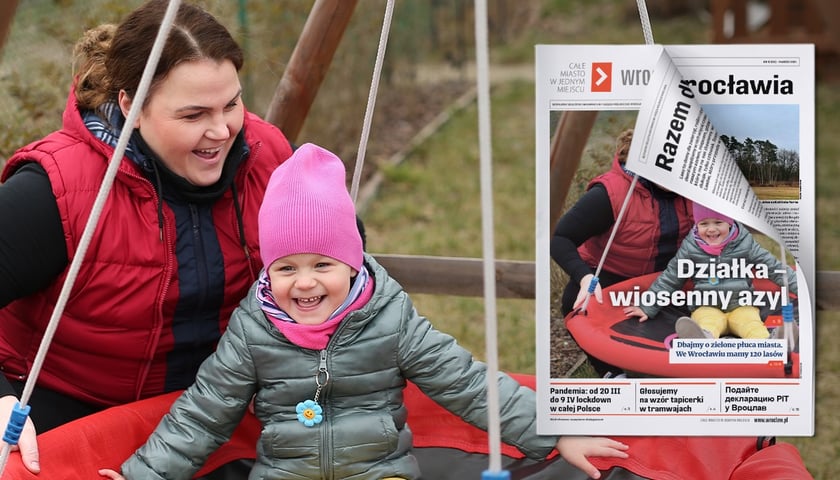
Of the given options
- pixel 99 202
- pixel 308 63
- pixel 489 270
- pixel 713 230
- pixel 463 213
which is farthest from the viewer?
pixel 463 213

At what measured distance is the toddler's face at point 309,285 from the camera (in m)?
1.91

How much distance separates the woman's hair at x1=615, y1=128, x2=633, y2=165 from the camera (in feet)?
6.33

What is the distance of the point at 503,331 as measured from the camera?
13.7 ft

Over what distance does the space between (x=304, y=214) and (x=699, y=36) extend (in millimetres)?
7447

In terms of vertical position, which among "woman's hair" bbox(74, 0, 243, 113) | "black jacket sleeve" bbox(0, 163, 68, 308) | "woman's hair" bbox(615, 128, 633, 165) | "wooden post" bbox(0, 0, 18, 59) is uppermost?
"wooden post" bbox(0, 0, 18, 59)

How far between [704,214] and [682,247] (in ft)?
0.22

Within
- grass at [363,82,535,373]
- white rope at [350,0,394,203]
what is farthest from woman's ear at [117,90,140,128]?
grass at [363,82,535,373]

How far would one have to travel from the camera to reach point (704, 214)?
189cm

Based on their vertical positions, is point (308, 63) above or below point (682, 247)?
above

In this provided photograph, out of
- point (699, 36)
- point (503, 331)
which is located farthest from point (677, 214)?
point (699, 36)

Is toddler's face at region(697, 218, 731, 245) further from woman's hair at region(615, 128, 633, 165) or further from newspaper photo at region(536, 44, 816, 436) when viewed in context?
woman's hair at region(615, 128, 633, 165)

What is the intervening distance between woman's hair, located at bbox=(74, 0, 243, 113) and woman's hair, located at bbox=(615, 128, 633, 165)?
704 mm

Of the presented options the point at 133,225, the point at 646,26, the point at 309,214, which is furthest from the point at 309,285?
the point at 646,26

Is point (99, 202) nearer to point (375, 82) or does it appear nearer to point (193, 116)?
point (193, 116)
